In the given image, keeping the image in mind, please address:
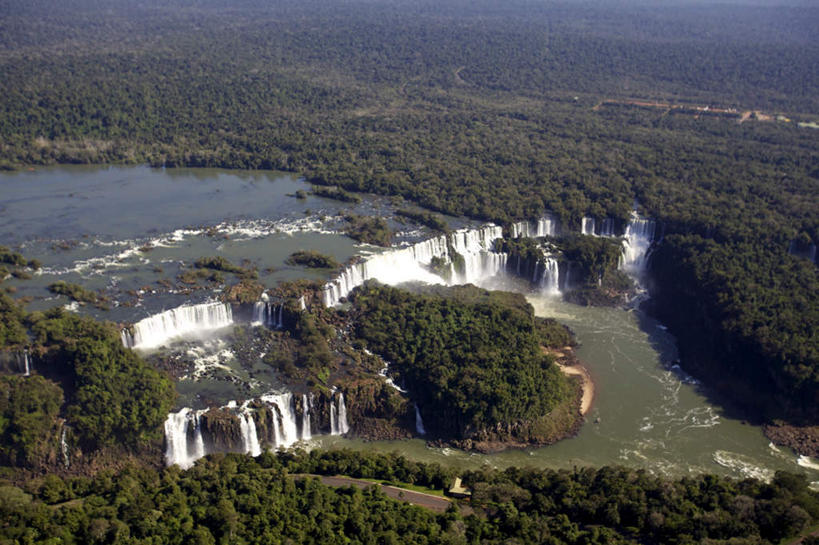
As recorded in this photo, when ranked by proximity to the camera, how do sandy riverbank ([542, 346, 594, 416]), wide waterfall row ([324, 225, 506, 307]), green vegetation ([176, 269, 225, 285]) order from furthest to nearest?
wide waterfall row ([324, 225, 506, 307]) → green vegetation ([176, 269, 225, 285]) → sandy riverbank ([542, 346, 594, 416])

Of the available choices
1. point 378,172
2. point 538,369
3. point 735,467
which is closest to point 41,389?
point 538,369

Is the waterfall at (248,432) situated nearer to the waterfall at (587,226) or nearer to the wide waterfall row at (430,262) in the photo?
the wide waterfall row at (430,262)

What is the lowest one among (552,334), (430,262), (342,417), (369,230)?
(342,417)

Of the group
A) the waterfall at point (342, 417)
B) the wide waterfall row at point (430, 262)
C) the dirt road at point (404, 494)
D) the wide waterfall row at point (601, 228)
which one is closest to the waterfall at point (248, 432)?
the waterfall at point (342, 417)

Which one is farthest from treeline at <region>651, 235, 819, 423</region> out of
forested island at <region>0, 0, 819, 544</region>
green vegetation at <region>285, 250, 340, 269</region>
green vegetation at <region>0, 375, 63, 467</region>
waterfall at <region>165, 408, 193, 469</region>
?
green vegetation at <region>0, 375, 63, 467</region>

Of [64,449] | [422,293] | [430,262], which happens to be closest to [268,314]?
[422,293]

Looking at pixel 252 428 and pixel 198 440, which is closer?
pixel 198 440

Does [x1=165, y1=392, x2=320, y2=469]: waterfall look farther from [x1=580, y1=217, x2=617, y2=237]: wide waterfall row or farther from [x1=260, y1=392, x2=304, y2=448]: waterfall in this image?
[x1=580, y1=217, x2=617, y2=237]: wide waterfall row

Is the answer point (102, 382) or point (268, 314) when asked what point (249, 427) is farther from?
point (268, 314)
